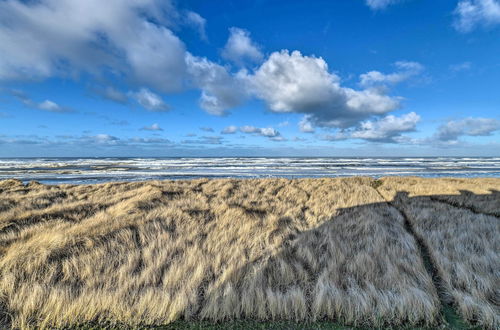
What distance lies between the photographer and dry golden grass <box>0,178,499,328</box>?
8.66ft

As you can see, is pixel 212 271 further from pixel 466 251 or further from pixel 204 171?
pixel 204 171

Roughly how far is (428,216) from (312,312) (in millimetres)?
6942

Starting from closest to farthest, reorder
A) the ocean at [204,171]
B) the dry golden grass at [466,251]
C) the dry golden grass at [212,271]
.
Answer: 1. the dry golden grass at [212,271]
2. the dry golden grass at [466,251]
3. the ocean at [204,171]

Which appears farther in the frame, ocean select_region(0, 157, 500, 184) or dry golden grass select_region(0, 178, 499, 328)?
ocean select_region(0, 157, 500, 184)

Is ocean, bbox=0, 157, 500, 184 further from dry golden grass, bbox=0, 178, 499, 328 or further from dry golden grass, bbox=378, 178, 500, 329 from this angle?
dry golden grass, bbox=0, 178, 499, 328

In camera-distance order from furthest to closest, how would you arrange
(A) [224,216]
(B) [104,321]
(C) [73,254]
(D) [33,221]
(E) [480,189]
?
(E) [480,189] → (A) [224,216] → (D) [33,221] → (C) [73,254] → (B) [104,321]

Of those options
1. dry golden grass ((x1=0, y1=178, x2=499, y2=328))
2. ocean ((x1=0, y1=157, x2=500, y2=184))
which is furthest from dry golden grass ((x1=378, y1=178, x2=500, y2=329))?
ocean ((x1=0, y1=157, x2=500, y2=184))

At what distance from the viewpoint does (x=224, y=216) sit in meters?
7.14

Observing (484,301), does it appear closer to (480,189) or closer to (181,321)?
(181,321)

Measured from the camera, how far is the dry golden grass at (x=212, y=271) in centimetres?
264

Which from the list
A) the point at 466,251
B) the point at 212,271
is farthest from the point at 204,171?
the point at 466,251

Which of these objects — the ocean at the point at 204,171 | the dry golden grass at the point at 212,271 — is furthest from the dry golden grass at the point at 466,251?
the ocean at the point at 204,171

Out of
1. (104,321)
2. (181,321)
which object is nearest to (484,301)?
(181,321)

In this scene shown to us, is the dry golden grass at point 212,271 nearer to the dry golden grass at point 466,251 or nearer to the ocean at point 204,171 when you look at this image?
the dry golden grass at point 466,251
